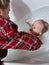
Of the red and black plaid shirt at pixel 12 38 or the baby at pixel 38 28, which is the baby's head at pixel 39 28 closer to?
the baby at pixel 38 28

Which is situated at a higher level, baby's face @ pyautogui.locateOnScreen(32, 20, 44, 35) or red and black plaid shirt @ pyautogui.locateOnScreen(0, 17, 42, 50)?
baby's face @ pyautogui.locateOnScreen(32, 20, 44, 35)

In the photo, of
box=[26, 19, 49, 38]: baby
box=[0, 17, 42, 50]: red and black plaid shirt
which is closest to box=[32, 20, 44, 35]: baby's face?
box=[26, 19, 49, 38]: baby

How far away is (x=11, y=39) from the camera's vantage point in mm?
646

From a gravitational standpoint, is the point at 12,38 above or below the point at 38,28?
below

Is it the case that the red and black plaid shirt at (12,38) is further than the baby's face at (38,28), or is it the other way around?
the baby's face at (38,28)

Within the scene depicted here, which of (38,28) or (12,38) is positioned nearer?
(12,38)

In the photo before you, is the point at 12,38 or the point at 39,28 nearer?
the point at 12,38

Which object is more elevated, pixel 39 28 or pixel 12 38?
pixel 39 28

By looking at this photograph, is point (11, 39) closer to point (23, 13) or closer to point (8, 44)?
point (8, 44)

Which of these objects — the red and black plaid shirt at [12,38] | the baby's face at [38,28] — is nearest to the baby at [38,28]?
the baby's face at [38,28]

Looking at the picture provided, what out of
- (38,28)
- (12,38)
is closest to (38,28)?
(38,28)

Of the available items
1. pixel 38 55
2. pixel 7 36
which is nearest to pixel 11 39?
pixel 7 36

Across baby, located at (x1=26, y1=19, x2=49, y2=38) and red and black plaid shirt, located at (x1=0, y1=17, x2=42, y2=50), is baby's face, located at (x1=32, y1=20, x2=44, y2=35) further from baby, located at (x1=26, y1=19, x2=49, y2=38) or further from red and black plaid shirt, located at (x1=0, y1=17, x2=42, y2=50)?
red and black plaid shirt, located at (x1=0, y1=17, x2=42, y2=50)

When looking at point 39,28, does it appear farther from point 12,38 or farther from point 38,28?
point 12,38
